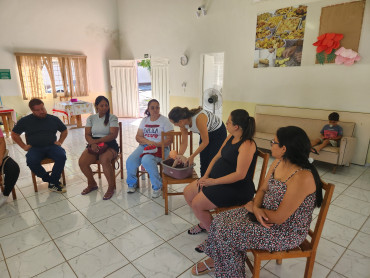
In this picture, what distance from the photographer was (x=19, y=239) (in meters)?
2.08

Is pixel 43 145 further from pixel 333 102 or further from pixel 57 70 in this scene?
pixel 57 70

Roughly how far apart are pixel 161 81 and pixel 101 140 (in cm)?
451

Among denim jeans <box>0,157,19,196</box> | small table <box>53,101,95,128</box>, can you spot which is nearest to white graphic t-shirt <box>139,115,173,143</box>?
denim jeans <box>0,157,19,196</box>

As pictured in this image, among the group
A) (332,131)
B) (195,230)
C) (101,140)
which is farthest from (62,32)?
(332,131)

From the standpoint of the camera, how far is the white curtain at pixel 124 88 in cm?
756

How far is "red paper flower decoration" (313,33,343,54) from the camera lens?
3.68 meters

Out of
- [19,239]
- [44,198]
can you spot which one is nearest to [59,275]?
[19,239]

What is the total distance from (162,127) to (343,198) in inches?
87.6

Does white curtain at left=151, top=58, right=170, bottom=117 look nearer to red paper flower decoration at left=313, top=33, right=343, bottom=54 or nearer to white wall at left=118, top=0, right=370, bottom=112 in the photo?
white wall at left=118, top=0, right=370, bottom=112

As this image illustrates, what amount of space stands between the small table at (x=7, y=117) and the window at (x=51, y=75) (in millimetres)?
1076

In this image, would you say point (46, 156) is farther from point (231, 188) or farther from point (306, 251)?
point (306, 251)

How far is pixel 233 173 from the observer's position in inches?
65.9

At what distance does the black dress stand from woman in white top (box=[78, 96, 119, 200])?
1445 mm

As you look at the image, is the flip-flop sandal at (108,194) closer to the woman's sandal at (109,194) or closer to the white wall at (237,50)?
the woman's sandal at (109,194)
